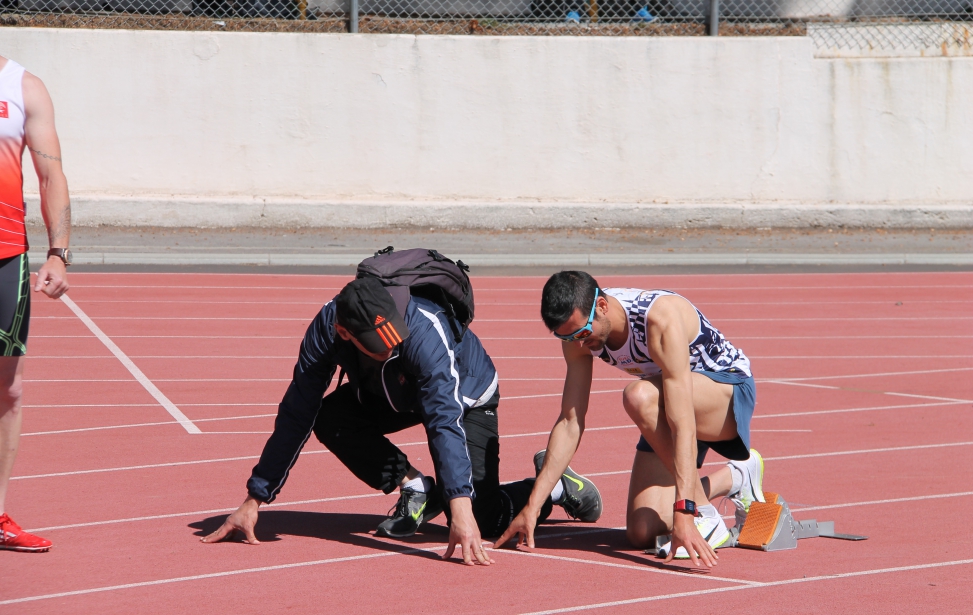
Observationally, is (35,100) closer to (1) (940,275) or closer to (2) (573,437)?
(2) (573,437)

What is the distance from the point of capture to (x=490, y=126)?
17422 mm

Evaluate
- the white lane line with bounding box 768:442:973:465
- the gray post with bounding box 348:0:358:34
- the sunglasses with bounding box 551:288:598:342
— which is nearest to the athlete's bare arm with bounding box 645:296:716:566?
the sunglasses with bounding box 551:288:598:342

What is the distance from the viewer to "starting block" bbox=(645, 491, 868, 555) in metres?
4.51

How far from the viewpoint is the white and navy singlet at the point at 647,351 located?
4.35 metres

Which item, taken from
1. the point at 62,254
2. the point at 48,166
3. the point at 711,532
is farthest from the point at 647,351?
the point at 48,166

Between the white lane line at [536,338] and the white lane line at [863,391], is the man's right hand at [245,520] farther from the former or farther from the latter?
the white lane line at [536,338]

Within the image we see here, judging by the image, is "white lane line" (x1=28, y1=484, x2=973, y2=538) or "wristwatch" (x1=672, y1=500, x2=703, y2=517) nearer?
"wristwatch" (x1=672, y1=500, x2=703, y2=517)

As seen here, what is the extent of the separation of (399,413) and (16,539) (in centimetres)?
149

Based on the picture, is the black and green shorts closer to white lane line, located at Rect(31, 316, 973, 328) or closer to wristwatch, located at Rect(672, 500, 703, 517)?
wristwatch, located at Rect(672, 500, 703, 517)

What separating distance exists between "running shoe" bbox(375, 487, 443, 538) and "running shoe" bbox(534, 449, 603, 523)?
0.49 metres

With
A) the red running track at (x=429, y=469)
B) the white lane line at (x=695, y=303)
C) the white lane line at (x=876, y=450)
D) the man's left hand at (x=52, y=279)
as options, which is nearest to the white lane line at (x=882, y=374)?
the red running track at (x=429, y=469)

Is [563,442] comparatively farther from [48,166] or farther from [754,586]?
[48,166]

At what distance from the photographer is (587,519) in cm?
496

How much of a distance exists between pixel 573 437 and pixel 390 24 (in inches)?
565
